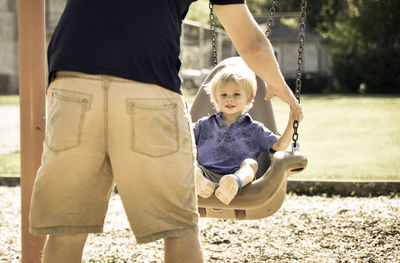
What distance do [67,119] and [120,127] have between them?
0.16 metres

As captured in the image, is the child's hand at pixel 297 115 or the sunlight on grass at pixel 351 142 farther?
the sunlight on grass at pixel 351 142

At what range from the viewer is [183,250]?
181 cm

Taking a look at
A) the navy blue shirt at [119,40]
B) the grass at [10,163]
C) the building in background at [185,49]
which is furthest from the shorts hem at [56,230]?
the building in background at [185,49]

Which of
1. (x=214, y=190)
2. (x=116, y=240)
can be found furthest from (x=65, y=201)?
(x=116, y=240)

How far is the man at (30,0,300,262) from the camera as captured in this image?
1.71m

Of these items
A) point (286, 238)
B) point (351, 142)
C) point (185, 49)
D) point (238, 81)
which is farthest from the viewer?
point (185, 49)

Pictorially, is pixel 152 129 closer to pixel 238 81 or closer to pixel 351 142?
pixel 238 81

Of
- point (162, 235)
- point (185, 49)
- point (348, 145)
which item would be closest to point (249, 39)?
point (162, 235)

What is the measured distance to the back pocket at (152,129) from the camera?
1.72 metres

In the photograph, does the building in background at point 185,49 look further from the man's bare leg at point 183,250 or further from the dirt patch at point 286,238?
the man's bare leg at point 183,250

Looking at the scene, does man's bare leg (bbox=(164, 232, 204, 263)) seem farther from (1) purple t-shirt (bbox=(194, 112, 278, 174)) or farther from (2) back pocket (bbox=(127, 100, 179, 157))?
(1) purple t-shirt (bbox=(194, 112, 278, 174))

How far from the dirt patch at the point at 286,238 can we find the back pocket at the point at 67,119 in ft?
5.78

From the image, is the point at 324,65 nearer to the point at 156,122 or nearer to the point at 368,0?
the point at 368,0

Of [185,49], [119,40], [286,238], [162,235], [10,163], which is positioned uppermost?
[119,40]
